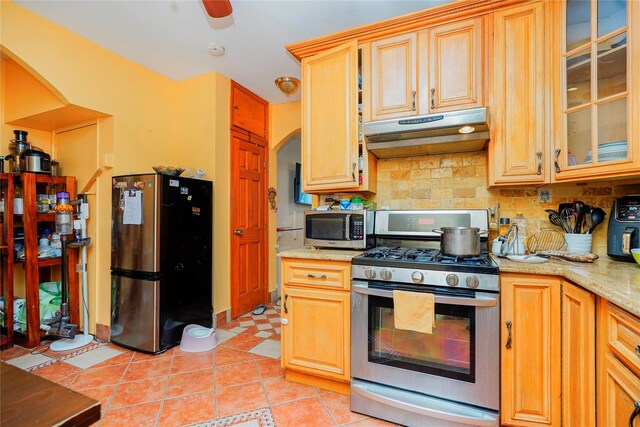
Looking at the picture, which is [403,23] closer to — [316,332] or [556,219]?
[556,219]

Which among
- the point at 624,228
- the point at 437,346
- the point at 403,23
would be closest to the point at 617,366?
the point at 437,346

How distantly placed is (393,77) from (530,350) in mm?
1829

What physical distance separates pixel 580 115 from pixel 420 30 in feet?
3.59

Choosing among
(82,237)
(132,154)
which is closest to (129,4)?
(132,154)

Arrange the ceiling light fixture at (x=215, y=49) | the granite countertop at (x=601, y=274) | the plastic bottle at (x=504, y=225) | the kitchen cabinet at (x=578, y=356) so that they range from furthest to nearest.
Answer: the ceiling light fixture at (x=215, y=49)
the plastic bottle at (x=504, y=225)
the kitchen cabinet at (x=578, y=356)
the granite countertop at (x=601, y=274)

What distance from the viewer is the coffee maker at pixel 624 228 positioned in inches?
60.9

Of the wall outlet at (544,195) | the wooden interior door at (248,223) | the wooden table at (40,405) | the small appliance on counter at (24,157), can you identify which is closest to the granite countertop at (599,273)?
the wall outlet at (544,195)

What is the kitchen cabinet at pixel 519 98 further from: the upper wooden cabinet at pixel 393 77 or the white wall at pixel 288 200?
the white wall at pixel 288 200

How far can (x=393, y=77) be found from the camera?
82.2 inches

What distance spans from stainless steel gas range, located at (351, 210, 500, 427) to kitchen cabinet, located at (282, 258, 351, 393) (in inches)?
3.5

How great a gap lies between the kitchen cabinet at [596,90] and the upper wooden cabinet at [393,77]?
0.80 metres

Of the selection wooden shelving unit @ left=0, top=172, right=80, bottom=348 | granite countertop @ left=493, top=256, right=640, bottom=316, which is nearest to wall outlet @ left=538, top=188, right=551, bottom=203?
granite countertop @ left=493, top=256, right=640, bottom=316

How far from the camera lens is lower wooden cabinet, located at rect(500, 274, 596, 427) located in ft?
4.53

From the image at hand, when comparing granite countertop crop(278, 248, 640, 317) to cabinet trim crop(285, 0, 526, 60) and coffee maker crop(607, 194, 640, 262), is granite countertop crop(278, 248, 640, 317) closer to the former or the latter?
coffee maker crop(607, 194, 640, 262)
